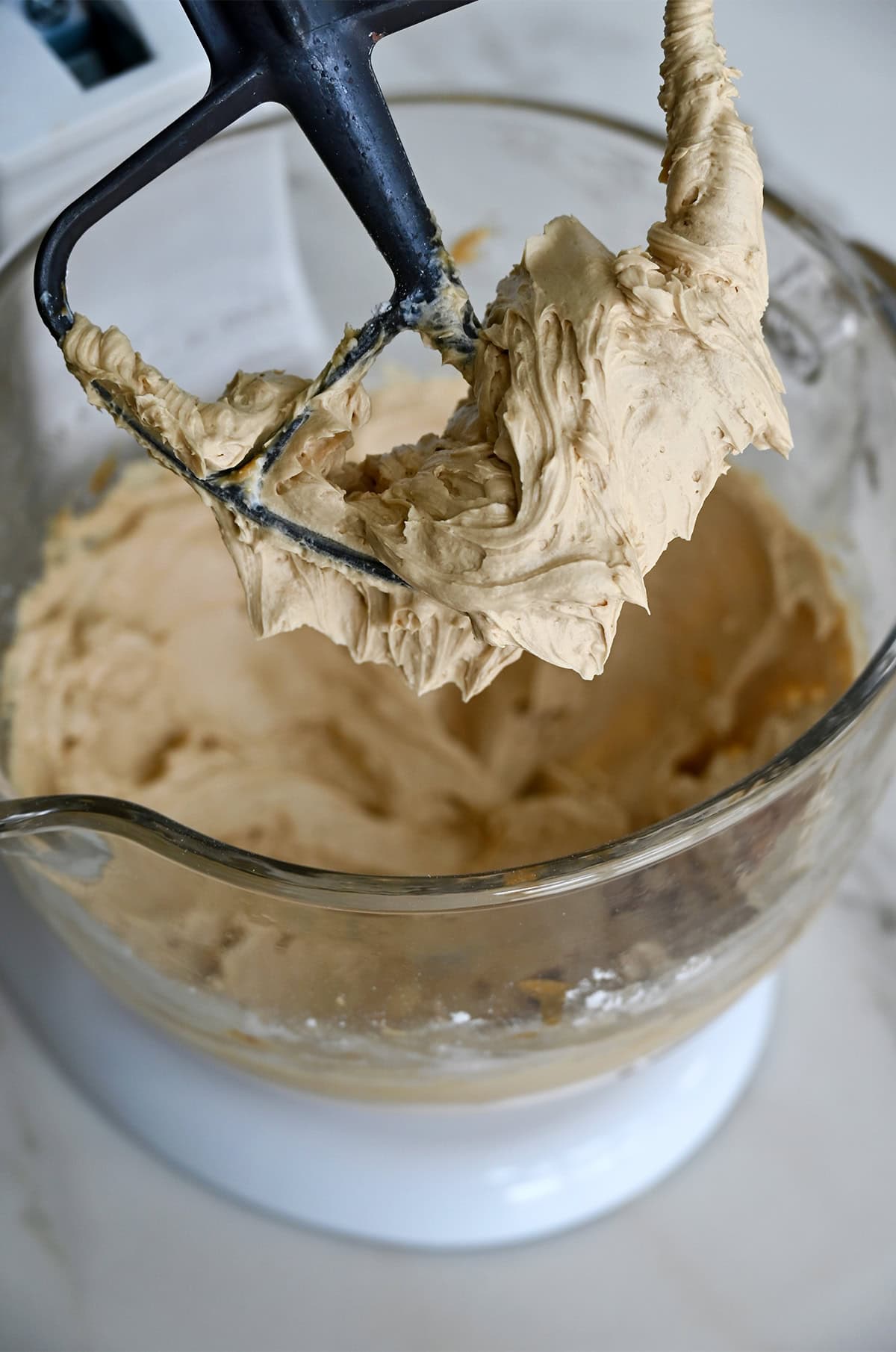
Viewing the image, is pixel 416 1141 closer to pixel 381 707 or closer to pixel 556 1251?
pixel 556 1251

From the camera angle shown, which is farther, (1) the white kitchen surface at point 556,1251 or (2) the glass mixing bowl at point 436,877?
(1) the white kitchen surface at point 556,1251

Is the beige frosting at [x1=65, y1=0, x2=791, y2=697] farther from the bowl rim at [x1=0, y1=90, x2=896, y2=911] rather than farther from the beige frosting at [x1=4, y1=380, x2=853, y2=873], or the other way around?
the beige frosting at [x1=4, y1=380, x2=853, y2=873]

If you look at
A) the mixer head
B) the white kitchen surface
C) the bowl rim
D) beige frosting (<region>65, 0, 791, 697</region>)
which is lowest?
the white kitchen surface

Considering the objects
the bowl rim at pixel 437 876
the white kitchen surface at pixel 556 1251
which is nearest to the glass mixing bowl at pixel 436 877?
the bowl rim at pixel 437 876

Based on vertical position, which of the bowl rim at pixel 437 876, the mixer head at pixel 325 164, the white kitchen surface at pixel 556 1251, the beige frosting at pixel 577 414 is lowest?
the white kitchen surface at pixel 556 1251

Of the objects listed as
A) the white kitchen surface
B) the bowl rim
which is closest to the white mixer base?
the white kitchen surface

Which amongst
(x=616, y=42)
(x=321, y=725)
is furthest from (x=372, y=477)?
(x=616, y=42)

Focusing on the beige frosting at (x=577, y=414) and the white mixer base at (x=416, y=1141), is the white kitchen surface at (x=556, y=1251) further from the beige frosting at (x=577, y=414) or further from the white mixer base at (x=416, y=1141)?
the beige frosting at (x=577, y=414)
